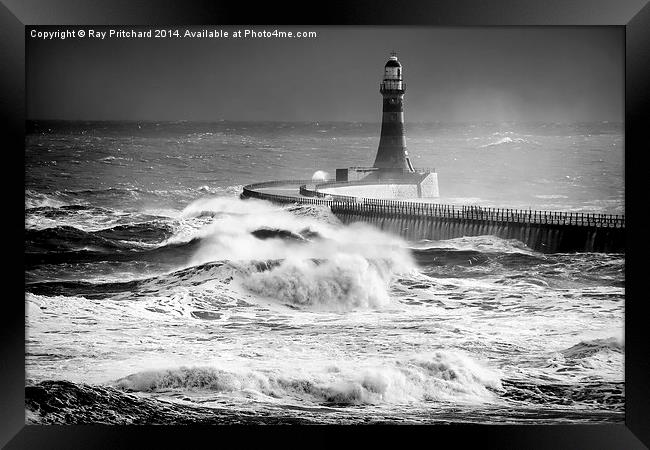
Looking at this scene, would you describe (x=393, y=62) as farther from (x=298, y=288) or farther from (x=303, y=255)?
(x=298, y=288)

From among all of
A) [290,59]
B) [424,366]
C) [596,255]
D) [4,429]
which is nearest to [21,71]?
[290,59]

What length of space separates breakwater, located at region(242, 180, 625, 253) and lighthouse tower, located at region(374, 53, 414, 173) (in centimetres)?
29

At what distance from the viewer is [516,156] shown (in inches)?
302

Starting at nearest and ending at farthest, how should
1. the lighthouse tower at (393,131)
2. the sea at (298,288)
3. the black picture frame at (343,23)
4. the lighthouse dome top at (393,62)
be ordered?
the black picture frame at (343,23), the sea at (298,288), the lighthouse dome top at (393,62), the lighthouse tower at (393,131)

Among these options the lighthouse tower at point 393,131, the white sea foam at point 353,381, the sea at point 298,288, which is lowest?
the white sea foam at point 353,381

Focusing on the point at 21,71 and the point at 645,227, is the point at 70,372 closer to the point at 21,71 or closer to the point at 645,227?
the point at 21,71

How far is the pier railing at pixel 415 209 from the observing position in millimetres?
7672

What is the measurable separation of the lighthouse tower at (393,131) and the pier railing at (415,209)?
0.94 ft

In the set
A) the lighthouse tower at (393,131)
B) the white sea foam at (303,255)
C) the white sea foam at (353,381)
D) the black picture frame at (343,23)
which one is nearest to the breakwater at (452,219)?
the white sea foam at (303,255)

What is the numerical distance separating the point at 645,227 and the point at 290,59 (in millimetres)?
2892

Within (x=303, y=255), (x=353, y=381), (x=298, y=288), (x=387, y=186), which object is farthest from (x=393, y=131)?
(x=353, y=381)

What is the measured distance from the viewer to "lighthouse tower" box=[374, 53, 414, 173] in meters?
7.80

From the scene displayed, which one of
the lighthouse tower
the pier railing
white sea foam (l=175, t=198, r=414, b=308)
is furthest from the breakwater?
the lighthouse tower

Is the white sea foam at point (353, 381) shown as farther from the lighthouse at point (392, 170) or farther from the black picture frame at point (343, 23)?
A: the lighthouse at point (392, 170)
